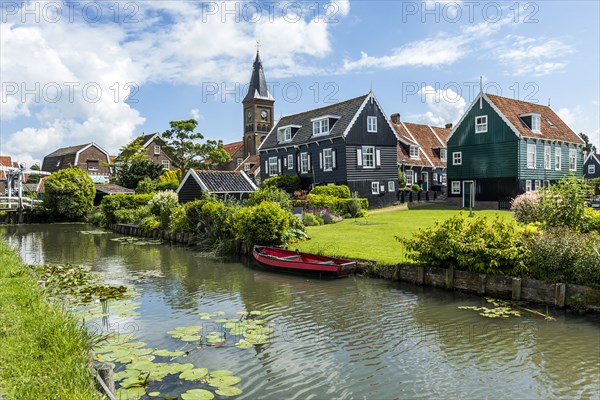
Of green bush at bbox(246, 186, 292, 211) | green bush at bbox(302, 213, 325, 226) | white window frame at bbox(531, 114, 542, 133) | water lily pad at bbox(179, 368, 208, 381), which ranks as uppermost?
white window frame at bbox(531, 114, 542, 133)

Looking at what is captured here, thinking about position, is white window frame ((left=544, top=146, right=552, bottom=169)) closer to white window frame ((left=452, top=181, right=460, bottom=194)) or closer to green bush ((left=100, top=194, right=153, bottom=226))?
white window frame ((left=452, top=181, right=460, bottom=194))

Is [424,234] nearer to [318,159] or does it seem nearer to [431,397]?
[431,397]

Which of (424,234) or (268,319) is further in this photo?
(424,234)

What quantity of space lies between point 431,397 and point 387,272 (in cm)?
823

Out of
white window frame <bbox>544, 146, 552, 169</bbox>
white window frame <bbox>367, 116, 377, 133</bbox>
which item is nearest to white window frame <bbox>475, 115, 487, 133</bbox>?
white window frame <bbox>544, 146, 552, 169</bbox>

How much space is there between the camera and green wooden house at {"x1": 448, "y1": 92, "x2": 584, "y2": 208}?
35.8 meters

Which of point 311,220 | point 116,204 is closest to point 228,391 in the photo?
point 311,220

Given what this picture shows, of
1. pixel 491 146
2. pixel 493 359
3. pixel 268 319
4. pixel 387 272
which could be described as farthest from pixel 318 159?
pixel 493 359

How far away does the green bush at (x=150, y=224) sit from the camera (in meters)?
32.8

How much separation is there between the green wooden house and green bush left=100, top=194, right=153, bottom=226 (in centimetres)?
2932

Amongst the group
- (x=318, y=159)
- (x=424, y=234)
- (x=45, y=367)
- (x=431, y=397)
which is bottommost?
(x=431, y=397)

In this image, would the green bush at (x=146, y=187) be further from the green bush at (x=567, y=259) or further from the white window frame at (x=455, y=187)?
the green bush at (x=567, y=259)

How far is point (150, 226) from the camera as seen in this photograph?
109 ft

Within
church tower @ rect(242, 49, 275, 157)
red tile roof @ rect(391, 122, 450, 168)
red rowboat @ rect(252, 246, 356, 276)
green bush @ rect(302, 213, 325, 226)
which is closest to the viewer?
red rowboat @ rect(252, 246, 356, 276)
